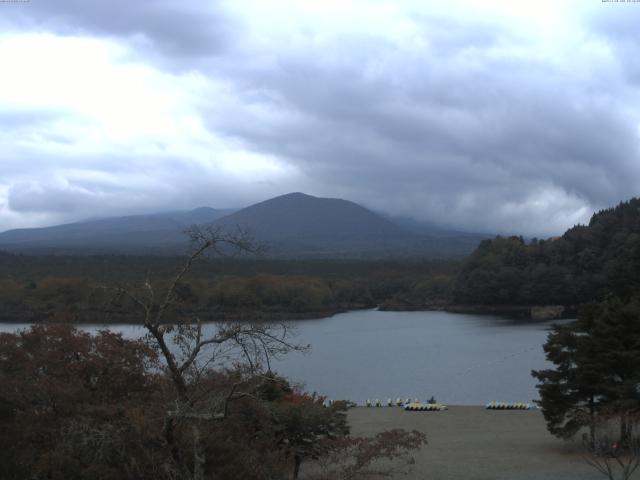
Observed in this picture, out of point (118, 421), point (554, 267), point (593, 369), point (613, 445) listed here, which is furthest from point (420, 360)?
point (554, 267)

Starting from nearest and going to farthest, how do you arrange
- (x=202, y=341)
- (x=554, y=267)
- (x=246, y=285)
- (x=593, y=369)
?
(x=202, y=341), (x=593, y=369), (x=246, y=285), (x=554, y=267)

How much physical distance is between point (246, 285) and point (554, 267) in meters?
26.4

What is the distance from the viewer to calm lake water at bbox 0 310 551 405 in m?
27.9

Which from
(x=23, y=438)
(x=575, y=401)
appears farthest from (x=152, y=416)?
(x=575, y=401)

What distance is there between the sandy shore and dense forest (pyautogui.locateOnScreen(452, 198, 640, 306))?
39126 mm

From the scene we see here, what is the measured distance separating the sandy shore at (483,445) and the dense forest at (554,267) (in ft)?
128

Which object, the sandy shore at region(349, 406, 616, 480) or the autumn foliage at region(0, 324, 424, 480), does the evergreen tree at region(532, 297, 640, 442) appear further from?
the autumn foliage at region(0, 324, 424, 480)

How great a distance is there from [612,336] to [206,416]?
38.4 ft

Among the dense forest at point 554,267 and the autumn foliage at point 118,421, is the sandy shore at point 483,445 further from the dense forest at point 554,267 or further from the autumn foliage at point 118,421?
the dense forest at point 554,267

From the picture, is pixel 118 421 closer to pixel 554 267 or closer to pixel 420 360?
pixel 420 360

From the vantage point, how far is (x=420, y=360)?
118 feet

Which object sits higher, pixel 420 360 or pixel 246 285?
pixel 246 285

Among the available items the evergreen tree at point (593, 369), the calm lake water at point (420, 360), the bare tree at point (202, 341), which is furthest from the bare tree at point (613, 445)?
the calm lake water at point (420, 360)

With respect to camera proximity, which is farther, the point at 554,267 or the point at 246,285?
the point at 554,267
